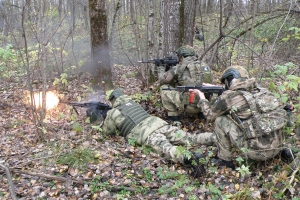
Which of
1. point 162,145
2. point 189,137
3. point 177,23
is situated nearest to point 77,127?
point 162,145

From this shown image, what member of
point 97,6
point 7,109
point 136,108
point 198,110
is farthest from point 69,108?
point 198,110

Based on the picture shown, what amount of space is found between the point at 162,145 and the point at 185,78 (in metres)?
2.28

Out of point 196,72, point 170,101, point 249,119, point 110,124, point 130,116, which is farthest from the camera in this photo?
point 170,101

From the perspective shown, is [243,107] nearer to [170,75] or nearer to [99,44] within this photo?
[170,75]

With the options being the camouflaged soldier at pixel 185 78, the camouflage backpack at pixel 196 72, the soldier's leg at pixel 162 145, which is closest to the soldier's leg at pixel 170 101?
the camouflaged soldier at pixel 185 78

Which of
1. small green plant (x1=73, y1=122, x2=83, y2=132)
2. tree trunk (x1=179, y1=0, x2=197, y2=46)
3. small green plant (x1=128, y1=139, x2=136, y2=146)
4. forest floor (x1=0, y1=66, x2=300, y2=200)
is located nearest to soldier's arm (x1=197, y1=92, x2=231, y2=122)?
forest floor (x1=0, y1=66, x2=300, y2=200)

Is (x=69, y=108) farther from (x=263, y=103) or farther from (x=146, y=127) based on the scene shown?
(x=263, y=103)

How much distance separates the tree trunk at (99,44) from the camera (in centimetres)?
656

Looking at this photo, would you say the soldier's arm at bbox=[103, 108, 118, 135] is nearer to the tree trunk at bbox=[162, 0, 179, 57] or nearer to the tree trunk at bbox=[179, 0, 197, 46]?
the tree trunk at bbox=[162, 0, 179, 57]

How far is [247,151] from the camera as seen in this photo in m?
3.45

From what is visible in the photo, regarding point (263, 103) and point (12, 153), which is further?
point (12, 153)

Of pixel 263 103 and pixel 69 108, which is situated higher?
pixel 263 103

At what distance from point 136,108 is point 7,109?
14.4 ft

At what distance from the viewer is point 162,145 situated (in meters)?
4.13
